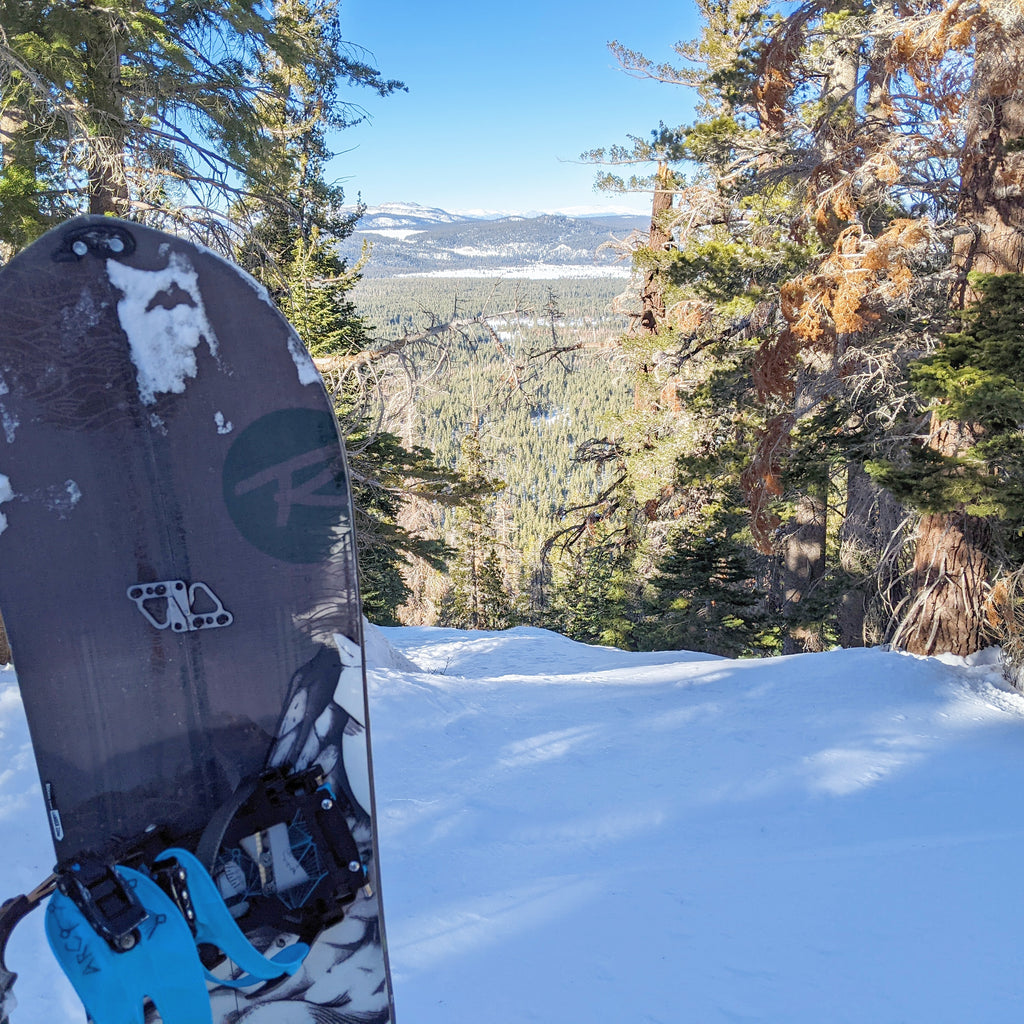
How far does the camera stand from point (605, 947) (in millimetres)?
2969

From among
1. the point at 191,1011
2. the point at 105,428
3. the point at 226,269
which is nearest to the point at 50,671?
the point at 105,428

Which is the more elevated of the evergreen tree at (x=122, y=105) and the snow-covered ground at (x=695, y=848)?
the evergreen tree at (x=122, y=105)

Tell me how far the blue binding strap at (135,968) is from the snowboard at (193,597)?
153 mm

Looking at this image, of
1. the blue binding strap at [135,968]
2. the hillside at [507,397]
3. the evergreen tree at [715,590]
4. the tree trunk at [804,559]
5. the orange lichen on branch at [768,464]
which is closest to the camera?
the blue binding strap at [135,968]

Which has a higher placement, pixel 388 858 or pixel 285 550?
pixel 285 550

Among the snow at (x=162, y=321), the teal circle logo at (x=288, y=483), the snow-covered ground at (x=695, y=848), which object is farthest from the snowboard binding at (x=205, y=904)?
the snow-covered ground at (x=695, y=848)

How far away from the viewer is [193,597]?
5.77 feet

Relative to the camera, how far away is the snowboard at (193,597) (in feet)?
5.59

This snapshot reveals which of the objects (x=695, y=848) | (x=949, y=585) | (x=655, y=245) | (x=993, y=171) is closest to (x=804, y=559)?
(x=949, y=585)

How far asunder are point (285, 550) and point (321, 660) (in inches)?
12.8

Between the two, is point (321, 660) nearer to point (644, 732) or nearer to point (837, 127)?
point (644, 732)

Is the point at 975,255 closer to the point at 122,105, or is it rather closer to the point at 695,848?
the point at 695,848

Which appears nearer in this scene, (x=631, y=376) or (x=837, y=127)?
(x=837, y=127)

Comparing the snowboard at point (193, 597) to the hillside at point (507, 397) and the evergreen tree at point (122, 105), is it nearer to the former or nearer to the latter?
the evergreen tree at point (122, 105)
